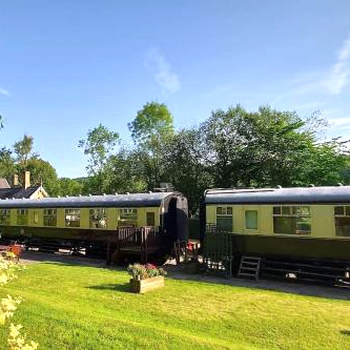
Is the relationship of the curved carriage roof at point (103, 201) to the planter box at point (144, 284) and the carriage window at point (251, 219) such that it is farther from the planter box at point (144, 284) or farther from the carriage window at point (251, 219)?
the planter box at point (144, 284)

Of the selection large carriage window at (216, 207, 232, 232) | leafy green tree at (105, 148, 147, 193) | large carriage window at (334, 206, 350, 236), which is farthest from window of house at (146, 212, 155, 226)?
leafy green tree at (105, 148, 147, 193)

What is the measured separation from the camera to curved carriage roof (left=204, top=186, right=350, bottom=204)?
675 inches

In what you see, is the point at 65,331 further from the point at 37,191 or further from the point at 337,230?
the point at 37,191

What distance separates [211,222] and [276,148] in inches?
703

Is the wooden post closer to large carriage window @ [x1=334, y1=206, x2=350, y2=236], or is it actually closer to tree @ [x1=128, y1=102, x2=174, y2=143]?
large carriage window @ [x1=334, y1=206, x2=350, y2=236]

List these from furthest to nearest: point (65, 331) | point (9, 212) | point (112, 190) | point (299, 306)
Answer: point (112, 190) → point (9, 212) → point (299, 306) → point (65, 331)

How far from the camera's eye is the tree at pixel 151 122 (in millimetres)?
50100

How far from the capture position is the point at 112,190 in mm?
46969

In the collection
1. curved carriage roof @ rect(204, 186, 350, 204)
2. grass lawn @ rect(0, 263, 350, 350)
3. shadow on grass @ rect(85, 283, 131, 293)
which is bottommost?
grass lawn @ rect(0, 263, 350, 350)

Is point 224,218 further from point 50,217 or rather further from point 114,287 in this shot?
point 50,217

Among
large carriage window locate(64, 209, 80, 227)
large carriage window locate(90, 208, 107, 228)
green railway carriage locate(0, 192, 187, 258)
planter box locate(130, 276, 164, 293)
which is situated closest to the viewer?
planter box locate(130, 276, 164, 293)

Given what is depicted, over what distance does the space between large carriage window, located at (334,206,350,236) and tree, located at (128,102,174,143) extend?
110 ft

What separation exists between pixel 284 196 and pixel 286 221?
3.64ft

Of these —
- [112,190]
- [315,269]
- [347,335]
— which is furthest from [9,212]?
[347,335]
